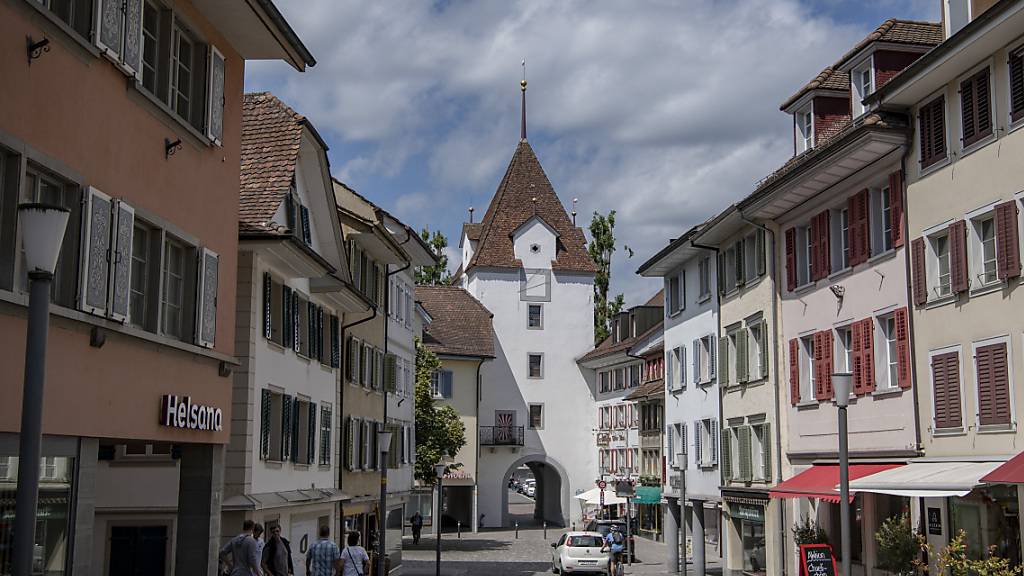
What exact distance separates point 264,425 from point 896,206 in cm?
1247

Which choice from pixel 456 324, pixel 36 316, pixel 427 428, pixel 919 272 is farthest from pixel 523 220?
pixel 36 316

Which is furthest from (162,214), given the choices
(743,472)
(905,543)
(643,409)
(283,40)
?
(643,409)

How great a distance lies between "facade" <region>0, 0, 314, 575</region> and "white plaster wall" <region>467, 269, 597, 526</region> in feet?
A: 169

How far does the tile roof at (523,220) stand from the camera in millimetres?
74875

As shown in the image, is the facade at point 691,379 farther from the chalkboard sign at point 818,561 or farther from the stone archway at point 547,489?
the stone archway at point 547,489

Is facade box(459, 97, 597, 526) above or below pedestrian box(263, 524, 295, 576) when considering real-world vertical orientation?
above

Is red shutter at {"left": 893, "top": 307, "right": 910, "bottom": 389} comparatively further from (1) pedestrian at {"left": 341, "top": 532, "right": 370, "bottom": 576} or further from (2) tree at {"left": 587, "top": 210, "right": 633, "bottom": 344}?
(2) tree at {"left": 587, "top": 210, "right": 633, "bottom": 344}

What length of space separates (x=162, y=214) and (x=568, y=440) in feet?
193

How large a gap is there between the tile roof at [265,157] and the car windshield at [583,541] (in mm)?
18825

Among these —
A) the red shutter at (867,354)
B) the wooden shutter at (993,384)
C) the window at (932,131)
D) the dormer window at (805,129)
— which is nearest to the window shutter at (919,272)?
the window at (932,131)

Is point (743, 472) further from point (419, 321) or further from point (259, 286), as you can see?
point (419, 321)

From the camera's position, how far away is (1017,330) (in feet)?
61.7

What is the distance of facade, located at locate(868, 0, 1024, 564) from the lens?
18.8 m

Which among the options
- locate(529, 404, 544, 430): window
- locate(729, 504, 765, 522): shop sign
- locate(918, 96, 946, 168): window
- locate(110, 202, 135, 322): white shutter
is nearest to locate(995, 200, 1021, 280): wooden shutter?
locate(918, 96, 946, 168): window
